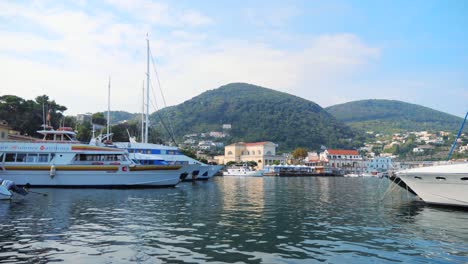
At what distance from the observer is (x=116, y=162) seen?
1325 inches

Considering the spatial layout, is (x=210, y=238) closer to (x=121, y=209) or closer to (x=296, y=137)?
(x=121, y=209)

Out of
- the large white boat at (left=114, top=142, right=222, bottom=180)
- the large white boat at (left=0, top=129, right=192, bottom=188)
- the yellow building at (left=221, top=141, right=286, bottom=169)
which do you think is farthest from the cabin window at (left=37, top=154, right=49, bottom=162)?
the yellow building at (left=221, top=141, right=286, bottom=169)

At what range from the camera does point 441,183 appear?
2158 cm

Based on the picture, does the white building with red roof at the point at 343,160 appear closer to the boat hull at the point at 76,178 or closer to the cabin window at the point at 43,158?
the boat hull at the point at 76,178

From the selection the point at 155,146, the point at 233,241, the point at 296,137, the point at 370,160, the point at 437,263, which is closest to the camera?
the point at 437,263

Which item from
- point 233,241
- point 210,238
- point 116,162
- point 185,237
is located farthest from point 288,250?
point 116,162

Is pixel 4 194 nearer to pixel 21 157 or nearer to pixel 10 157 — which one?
pixel 21 157

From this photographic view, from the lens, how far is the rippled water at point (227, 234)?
10148mm

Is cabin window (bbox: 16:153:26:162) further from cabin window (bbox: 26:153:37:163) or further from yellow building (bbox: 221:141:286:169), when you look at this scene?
yellow building (bbox: 221:141:286:169)

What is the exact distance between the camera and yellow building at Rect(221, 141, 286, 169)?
138m

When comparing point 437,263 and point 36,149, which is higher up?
point 36,149

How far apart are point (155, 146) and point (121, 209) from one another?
2985 cm

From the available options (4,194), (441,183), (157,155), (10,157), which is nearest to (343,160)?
(157,155)

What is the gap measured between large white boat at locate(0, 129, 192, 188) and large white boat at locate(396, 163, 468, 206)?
21481 millimetres
